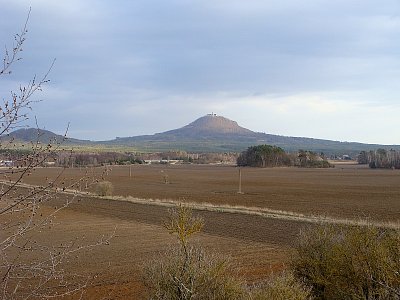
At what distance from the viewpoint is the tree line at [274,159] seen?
188m

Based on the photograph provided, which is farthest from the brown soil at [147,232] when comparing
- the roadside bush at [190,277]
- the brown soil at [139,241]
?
the roadside bush at [190,277]

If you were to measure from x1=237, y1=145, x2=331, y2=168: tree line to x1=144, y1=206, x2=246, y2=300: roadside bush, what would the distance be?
177 metres

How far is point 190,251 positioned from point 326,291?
483 centimetres

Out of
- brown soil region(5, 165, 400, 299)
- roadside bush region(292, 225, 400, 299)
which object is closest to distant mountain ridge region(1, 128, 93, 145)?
brown soil region(5, 165, 400, 299)

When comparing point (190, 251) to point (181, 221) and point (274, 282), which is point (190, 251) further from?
point (274, 282)

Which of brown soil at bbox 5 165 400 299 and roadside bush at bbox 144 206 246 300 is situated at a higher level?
roadside bush at bbox 144 206 246 300

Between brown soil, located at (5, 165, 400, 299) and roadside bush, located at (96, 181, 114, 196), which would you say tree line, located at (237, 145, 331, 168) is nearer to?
roadside bush, located at (96, 181, 114, 196)

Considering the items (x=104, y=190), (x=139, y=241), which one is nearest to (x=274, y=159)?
(x=104, y=190)

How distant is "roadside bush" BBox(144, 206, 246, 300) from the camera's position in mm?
10078

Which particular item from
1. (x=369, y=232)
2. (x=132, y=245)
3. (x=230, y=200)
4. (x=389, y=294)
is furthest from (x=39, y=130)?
(x=230, y=200)

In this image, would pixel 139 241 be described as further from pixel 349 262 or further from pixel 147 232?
pixel 349 262

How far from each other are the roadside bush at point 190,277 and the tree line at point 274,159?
17723 cm

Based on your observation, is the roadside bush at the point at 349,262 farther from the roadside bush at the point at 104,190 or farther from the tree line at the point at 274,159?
the tree line at the point at 274,159

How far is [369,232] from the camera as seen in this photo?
1324 cm
